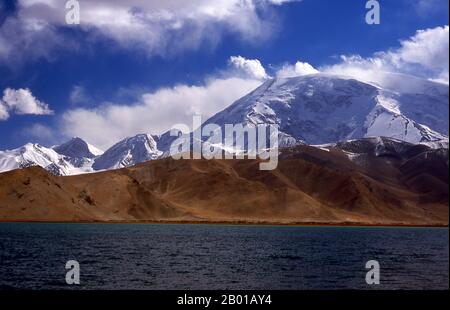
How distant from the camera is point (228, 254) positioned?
3420 inches

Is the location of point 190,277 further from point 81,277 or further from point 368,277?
point 368,277
